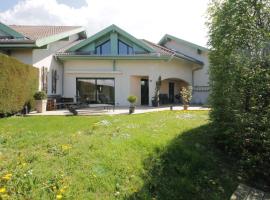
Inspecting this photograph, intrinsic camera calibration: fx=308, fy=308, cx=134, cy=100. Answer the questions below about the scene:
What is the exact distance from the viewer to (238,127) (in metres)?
7.30

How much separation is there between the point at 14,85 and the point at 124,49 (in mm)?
10424

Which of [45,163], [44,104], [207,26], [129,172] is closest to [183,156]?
[129,172]

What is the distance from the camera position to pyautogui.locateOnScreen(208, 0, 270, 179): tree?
22.3ft

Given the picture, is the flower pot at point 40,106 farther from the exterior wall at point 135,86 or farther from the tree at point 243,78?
the tree at point 243,78

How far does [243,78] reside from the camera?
7.16m

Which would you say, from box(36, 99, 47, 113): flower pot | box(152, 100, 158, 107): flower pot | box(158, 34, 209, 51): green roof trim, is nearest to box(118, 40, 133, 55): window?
box(152, 100, 158, 107): flower pot

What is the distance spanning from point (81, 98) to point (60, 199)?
19.6m

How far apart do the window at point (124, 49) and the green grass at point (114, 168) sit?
1517 centimetres

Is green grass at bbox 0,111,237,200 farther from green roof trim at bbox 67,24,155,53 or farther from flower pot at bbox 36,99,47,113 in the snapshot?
→ green roof trim at bbox 67,24,155,53

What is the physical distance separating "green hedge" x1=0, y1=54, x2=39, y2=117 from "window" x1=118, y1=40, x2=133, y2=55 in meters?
7.72

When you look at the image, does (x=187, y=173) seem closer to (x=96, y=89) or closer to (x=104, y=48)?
(x=96, y=89)

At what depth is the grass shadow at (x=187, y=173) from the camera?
18.9ft

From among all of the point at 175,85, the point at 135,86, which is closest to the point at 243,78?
the point at 135,86

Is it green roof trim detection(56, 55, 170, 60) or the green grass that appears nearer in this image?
the green grass
